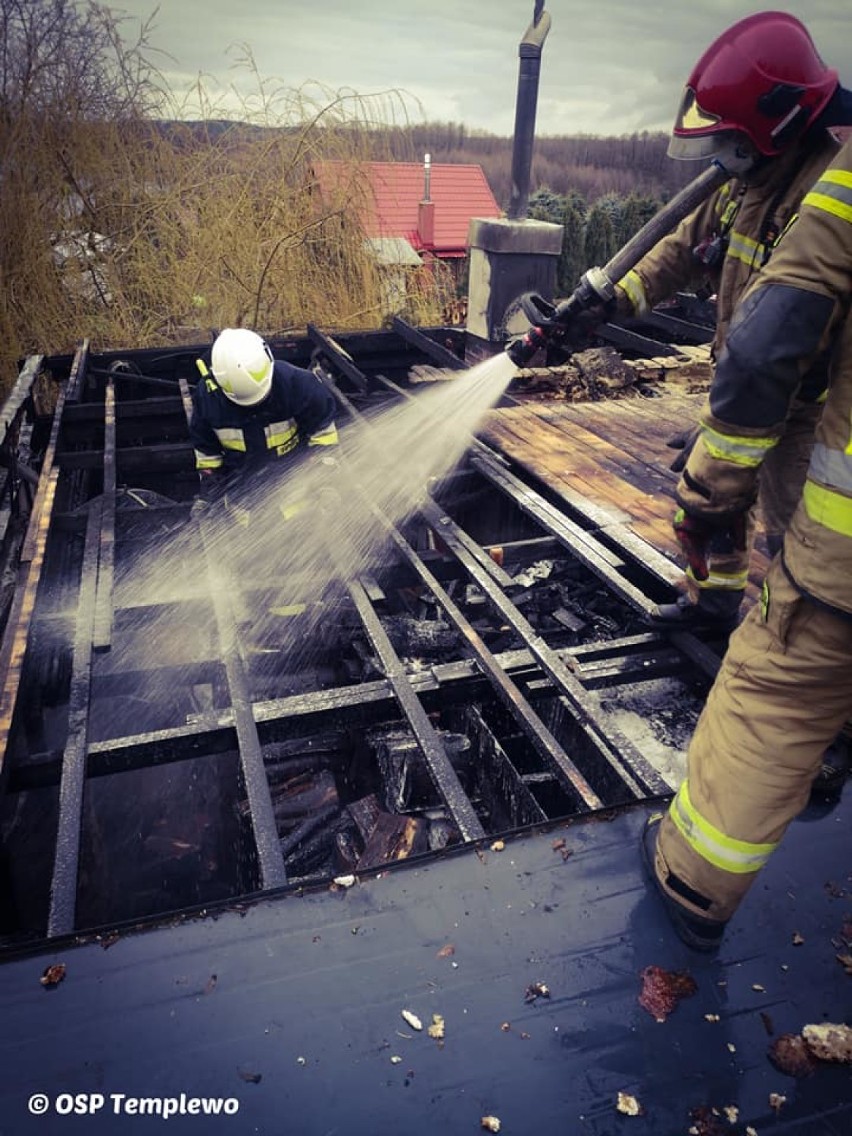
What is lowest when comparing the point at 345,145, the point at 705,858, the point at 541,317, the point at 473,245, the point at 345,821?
the point at 345,821

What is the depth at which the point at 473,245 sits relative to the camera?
24.7 ft

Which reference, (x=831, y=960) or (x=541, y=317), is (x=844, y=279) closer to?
(x=831, y=960)

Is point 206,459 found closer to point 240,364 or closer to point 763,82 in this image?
point 240,364

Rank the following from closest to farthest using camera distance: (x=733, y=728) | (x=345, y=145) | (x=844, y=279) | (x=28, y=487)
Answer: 1. (x=844, y=279)
2. (x=733, y=728)
3. (x=28, y=487)
4. (x=345, y=145)

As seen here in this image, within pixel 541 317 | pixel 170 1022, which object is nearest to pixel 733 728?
pixel 170 1022

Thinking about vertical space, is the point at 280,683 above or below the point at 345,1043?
below

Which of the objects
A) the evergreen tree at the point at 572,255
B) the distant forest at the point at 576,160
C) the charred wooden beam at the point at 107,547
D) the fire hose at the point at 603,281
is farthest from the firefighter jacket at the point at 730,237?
the distant forest at the point at 576,160

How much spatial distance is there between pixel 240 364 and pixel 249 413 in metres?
0.38

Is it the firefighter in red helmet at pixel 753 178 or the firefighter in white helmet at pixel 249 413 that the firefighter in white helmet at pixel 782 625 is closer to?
the firefighter in red helmet at pixel 753 178

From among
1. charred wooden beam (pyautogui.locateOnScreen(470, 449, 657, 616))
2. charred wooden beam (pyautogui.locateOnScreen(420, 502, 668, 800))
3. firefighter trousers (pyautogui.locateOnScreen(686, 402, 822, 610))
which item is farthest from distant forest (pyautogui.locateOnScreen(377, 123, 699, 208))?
charred wooden beam (pyautogui.locateOnScreen(420, 502, 668, 800))

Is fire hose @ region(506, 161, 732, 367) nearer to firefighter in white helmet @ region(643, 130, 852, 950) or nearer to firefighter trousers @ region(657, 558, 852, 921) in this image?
firefighter in white helmet @ region(643, 130, 852, 950)

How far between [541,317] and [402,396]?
8.01ft

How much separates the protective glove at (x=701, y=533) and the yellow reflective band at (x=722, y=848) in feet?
3.22

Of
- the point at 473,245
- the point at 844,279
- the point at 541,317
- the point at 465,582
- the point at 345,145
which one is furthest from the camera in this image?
the point at 345,145
